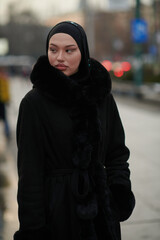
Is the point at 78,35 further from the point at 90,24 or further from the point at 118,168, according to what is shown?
the point at 90,24

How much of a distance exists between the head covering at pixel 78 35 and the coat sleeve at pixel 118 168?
0.75 feet

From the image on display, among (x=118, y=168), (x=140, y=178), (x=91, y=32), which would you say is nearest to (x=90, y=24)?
(x=91, y=32)

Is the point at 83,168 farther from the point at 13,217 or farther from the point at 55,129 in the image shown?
the point at 13,217

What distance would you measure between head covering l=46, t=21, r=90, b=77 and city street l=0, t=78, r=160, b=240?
227 centimetres

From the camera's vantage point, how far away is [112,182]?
8.35 feet

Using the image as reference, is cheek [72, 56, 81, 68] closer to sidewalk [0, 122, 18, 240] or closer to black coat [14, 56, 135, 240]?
black coat [14, 56, 135, 240]

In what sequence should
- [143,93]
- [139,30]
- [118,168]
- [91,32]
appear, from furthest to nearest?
[91,32]
[143,93]
[139,30]
[118,168]

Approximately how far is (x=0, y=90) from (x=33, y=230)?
8.40m

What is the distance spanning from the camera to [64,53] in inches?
96.0

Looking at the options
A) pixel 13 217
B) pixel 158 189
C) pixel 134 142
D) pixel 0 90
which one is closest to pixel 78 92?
pixel 13 217

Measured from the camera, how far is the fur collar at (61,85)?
2.40 m

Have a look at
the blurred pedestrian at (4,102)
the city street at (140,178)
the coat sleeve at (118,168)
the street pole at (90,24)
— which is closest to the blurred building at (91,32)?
the street pole at (90,24)

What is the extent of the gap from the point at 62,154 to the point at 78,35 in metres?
0.60

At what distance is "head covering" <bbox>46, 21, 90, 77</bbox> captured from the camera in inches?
95.6
